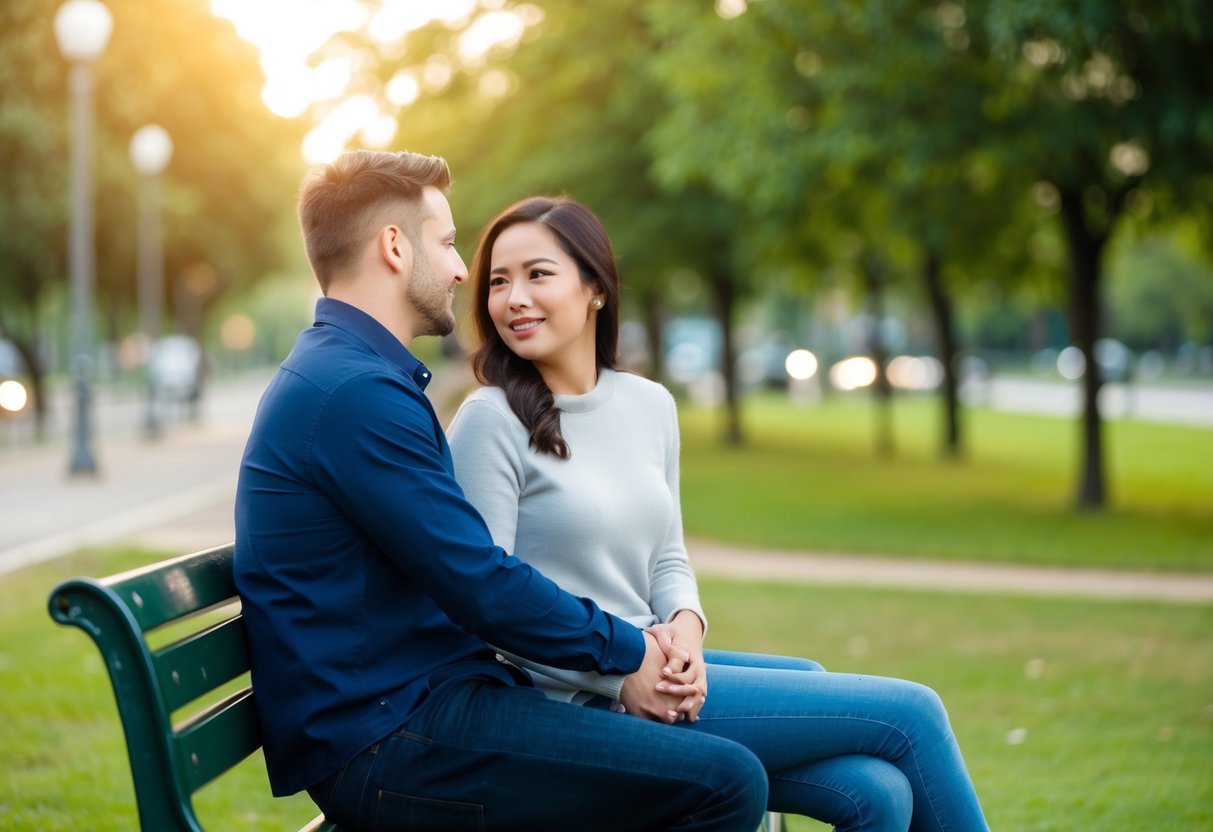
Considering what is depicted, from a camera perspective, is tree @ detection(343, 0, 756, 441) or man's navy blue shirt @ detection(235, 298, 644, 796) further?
tree @ detection(343, 0, 756, 441)

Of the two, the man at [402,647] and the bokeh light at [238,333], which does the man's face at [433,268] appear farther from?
the bokeh light at [238,333]

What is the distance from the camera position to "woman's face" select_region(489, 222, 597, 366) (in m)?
3.26

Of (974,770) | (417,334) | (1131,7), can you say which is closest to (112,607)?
(417,334)

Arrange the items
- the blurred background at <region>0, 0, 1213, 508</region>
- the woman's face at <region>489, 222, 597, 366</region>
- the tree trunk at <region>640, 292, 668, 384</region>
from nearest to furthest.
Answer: the woman's face at <region>489, 222, 597, 366</region>, the blurred background at <region>0, 0, 1213, 508</region>, the tree trunk at <region>640, 292, 668, 384</region>

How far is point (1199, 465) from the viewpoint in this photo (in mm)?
21391

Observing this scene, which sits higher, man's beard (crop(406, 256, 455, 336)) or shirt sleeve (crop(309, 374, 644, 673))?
man's beard (crop(406, 256, 455, 336))

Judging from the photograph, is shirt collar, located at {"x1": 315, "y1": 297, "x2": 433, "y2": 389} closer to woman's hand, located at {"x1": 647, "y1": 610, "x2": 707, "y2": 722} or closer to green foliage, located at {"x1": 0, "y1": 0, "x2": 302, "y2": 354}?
woman's hand, located at {"x1": 647, "y1": 610, "x2": 707, "y2": 722}

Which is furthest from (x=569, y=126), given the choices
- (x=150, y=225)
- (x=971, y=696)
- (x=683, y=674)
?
(x=683, y=674)

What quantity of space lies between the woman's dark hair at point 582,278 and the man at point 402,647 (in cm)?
40

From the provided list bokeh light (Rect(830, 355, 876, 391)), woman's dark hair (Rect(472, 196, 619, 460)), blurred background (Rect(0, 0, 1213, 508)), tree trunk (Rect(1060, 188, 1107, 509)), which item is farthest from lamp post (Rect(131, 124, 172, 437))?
bokeh light (Rect(830, 355, 876, 391))

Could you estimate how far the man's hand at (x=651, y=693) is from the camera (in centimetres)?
289

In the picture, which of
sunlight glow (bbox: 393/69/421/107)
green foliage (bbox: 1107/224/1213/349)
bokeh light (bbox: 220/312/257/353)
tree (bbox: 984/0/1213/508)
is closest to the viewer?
tree (bbox: 984/0/1213/508)

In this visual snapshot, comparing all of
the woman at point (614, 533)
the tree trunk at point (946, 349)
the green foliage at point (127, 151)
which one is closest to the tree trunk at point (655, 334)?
the tree trunk at point (946, 349)

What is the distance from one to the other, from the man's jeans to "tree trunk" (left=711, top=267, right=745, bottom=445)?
22.8 m
